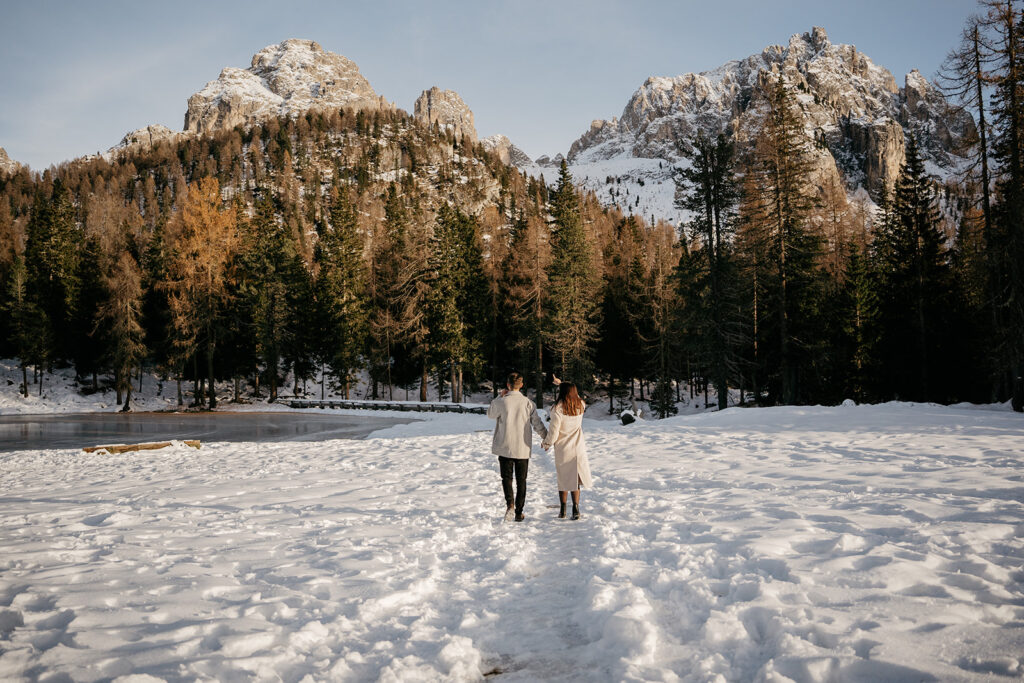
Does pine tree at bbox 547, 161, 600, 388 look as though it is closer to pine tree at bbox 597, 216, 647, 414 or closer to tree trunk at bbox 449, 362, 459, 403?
pine tree at bbox 597, 216, 647, 414

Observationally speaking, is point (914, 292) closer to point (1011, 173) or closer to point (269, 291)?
point (1011, 173)

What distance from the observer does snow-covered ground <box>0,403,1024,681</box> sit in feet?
10.9

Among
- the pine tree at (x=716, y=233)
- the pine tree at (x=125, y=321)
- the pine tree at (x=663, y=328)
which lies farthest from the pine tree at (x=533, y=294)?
the pine tree at (x=125, y=321)

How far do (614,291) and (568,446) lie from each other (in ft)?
133

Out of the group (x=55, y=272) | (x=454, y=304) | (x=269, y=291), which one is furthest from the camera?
(x=55, y=272)

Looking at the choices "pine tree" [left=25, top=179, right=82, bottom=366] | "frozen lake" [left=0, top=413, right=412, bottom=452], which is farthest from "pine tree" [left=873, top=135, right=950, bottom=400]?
"pine tree" [left=25, top=179, right=82, bottom=366]

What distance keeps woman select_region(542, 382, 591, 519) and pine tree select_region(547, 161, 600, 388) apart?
2709cm

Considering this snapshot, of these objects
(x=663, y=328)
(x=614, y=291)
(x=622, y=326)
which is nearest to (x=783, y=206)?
(x=663, y=328)

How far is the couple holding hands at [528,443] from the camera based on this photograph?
733 centimetres

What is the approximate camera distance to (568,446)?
743 cm

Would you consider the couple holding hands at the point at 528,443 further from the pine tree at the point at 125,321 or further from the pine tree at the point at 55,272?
the pine tree at the point at 55,272

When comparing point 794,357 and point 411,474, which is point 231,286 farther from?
point 794,357

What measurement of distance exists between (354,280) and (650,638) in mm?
43989

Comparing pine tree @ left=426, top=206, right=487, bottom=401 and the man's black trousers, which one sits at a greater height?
pine tree @ left=426, top=206, right=487, bottom=401
